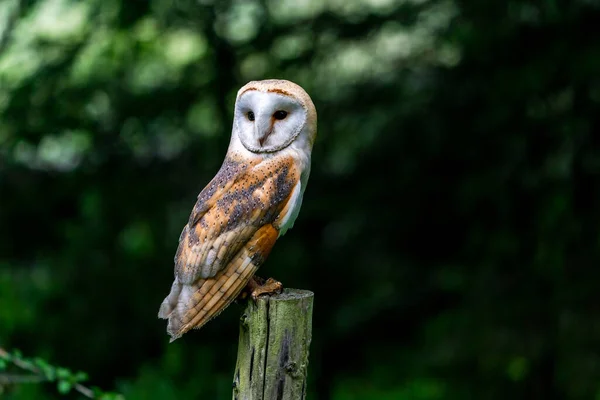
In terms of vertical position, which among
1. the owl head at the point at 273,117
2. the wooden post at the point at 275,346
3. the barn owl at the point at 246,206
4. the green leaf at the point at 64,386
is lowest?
the green leaf at the point at 64,386

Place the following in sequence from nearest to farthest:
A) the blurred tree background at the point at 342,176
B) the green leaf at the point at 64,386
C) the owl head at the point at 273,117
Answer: the owl head at the point at 273,117
the green leaf at the point at 64,386
the blurred tree background at the point at 342,176

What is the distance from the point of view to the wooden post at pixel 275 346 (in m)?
2.13

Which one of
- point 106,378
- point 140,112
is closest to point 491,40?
point 140,112

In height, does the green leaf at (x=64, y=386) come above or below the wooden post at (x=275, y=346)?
below

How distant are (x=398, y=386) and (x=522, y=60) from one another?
2.19 meters

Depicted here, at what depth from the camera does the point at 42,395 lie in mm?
4203

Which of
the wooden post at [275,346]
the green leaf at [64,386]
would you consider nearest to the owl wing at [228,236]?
the wooden post at [275,346]

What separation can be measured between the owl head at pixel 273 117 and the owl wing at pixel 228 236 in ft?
0.19

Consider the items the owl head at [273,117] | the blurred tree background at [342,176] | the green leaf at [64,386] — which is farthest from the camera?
the blurred tree background at [342,176]

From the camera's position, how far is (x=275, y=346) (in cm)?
213

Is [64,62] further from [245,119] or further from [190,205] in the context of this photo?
[245,119]

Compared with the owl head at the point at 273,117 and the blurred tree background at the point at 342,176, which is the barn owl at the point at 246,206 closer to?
the owl head at the point at 273,117

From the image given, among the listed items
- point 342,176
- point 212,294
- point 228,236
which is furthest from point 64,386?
point 342,176

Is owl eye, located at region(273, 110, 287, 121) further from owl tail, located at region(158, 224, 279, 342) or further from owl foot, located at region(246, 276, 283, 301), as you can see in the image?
owl foot, located at region(246, 276, 283, 301)
